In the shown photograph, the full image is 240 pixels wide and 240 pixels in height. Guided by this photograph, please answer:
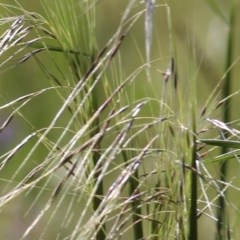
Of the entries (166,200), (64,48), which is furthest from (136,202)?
(64,48)

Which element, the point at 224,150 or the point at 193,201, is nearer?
the point at 193,201

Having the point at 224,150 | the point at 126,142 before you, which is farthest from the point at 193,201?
the point at 224,150

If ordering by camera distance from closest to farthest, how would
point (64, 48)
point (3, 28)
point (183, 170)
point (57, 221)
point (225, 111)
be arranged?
point (183, 170)
point (64, 48)
point (225, 111)
point (57, 221)
point (3, 28)

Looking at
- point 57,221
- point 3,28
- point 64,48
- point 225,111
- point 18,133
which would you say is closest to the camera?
point 64,48

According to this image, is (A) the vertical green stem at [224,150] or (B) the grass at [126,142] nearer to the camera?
(B) the grass at [126,142]

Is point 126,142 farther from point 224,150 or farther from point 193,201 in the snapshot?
point 224,150

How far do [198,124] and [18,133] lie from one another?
3.13 feet

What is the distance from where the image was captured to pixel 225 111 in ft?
3.58

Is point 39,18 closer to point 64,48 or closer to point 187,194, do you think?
point 64,48

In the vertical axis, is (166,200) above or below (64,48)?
below

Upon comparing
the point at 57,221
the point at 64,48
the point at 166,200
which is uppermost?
the point at 64,48

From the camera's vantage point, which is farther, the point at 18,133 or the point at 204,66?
the point at 18,133

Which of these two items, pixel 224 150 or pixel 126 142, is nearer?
pixel 126 142

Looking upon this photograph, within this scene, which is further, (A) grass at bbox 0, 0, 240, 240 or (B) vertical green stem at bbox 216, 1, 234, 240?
(B) vertical green stem at bbox 216, 1, 234, 240
